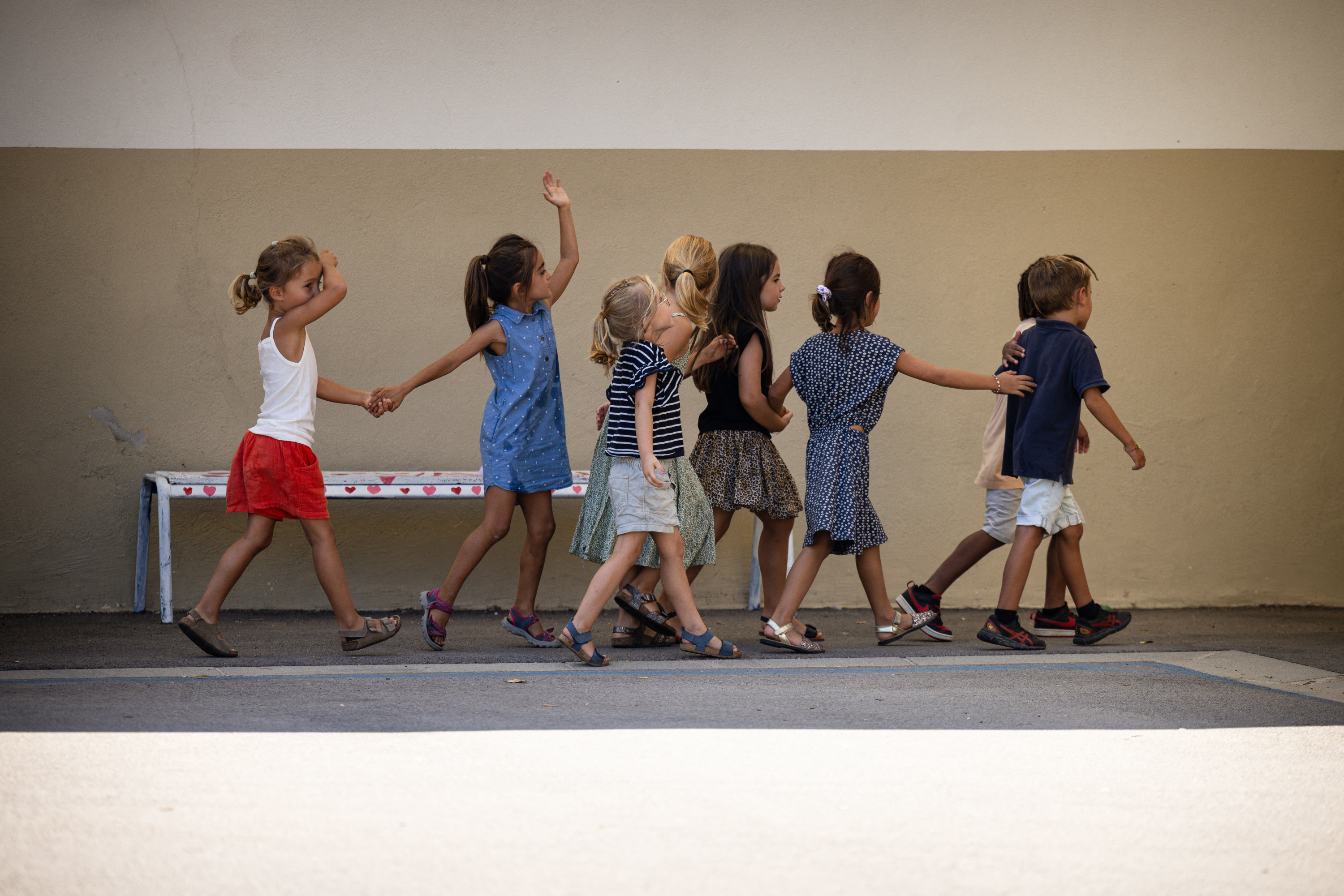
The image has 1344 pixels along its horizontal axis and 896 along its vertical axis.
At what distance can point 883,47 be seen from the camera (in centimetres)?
614

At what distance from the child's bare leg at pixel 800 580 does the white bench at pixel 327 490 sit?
107 centimetres

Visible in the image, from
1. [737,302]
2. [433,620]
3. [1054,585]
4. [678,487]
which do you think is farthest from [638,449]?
[1054,585]

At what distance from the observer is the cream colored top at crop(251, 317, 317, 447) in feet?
14.7

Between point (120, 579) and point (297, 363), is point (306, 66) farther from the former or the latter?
point (120, 579)

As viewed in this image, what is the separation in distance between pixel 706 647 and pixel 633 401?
0.94 metres

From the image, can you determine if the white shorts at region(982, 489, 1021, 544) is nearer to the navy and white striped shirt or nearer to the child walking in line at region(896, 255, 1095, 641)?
the child walking in line at region(896, 255, 1095, 641)

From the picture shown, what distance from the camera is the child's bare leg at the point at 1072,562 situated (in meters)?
4.95

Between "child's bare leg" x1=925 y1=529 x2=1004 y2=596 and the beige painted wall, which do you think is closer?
"child's bare leg" x1=925 y1=529 x2=1004 y2=596

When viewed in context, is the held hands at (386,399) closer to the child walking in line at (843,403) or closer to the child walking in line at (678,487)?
the child walking in line at (678,487)

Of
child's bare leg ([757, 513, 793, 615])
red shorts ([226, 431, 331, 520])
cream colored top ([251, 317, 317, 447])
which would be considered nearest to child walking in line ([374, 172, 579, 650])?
cream colored top ([251, 317, 317, 447])

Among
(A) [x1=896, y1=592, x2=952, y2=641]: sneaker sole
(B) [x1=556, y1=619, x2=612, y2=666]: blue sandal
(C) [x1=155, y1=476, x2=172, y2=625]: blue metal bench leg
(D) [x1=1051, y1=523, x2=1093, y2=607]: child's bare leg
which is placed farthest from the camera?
(C) [x1=155, y1=476, x2=172, y2=625]: blue metal bench leg

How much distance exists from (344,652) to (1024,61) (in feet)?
14.4

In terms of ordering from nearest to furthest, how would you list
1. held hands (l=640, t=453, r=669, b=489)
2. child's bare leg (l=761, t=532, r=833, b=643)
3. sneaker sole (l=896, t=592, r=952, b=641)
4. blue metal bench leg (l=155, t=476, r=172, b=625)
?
held hands (l=640, t=453, r=669, b=489)
child's bare leg (l=761, t=532, r=833, b=643)
sneaker sole (l=896, t=592, r=952, b=641)
blue metal bench leg (l=155, t=476, r=172, b=625)

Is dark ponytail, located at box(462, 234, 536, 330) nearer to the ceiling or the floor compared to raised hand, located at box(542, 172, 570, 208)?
nearer to the floor
